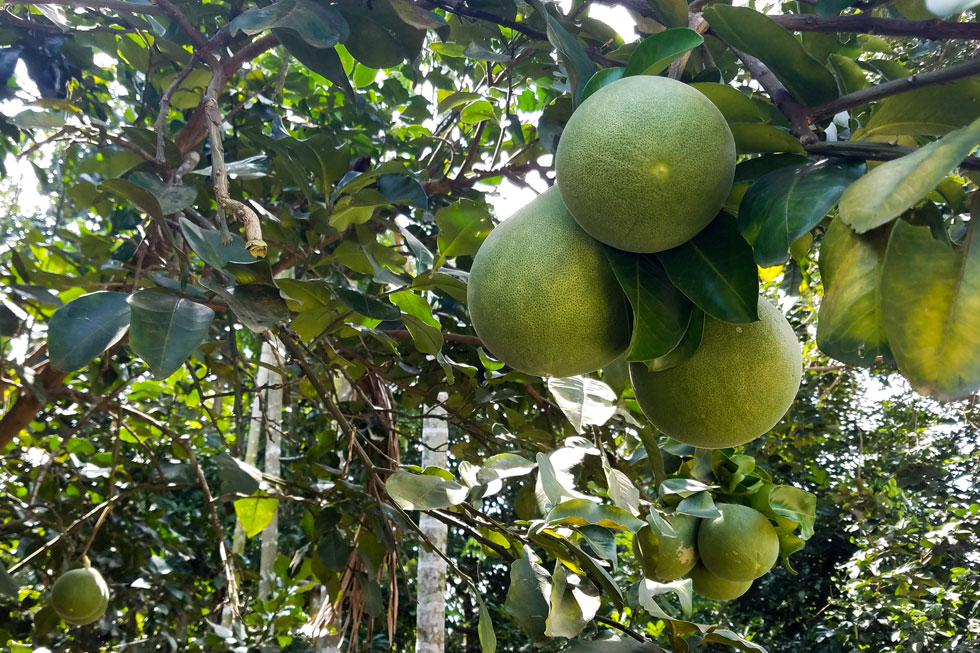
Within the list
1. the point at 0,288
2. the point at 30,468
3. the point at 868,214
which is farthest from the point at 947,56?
the point at 30,468

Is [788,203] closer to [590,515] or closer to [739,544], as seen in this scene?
[590,515]

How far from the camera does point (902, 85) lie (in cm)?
63

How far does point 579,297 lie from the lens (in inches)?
30.4

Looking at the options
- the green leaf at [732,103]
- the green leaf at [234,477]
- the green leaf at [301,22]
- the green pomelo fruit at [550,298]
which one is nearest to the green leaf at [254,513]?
the green leaf at [234,477]

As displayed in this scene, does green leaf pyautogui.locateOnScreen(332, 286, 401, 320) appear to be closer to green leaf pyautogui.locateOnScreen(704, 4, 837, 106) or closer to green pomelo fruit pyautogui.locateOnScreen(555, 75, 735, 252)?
green pomelo fruit pyautogui.locateOnScreen(555, 75, 735, 252)

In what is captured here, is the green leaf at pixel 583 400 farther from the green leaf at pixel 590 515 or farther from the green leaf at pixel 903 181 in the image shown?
the green leaf at pixel 903 181

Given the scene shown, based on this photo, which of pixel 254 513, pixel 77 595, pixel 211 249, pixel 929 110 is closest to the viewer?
pixel 929 110

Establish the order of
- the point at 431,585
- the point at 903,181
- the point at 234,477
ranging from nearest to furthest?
the point at 903,181
the point at 234,477
the point at 431,585

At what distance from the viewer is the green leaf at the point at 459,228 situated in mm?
1334

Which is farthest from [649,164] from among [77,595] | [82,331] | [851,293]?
[77,595]

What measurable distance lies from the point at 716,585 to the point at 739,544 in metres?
0.18

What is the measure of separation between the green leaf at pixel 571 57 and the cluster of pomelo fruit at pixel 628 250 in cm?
10

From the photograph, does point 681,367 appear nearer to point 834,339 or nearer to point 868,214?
point 834,339

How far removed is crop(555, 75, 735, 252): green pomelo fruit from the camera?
26.2 inches
